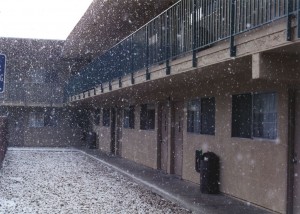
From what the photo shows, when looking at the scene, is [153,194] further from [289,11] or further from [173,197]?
[289,11]

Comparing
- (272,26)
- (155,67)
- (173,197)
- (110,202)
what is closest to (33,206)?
(110,202)

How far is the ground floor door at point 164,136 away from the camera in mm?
18375

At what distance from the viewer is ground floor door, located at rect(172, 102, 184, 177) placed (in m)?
16.9

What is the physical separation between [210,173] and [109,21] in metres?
10.8

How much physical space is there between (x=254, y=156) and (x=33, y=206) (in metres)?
4.80

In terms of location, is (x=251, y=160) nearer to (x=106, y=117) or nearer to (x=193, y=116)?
(x=193, y=116)

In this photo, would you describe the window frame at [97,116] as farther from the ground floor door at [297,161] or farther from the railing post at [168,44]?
the ground floor door at [297,161]

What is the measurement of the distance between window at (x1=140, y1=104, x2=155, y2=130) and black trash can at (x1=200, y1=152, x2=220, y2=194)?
7.10 meters

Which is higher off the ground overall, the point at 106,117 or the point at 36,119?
the point at 106,117

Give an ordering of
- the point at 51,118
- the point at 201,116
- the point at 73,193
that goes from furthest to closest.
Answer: the point at 51,118, the point at 201,116, the point at 73,193

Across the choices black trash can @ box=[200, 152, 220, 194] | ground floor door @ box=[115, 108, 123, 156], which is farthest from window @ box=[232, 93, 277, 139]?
ground floor door @ box=[115, 108, 123, 156]

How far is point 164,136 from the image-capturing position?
18750mm

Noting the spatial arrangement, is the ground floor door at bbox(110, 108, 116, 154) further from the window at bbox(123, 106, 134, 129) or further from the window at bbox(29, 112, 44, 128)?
the window at bbox(29, 112, 44, 128)

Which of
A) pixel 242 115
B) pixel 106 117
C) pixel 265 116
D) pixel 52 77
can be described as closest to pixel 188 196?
pixel 242 115
